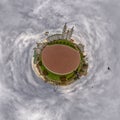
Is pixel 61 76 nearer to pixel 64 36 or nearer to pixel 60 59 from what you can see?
pixel 60 59

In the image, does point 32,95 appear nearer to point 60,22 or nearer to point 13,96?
point 13,96

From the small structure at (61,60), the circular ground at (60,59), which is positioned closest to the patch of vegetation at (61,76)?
the small structure at (61,60)

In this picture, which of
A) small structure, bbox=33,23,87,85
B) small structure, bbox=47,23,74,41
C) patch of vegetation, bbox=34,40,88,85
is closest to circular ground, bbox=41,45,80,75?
small structure, bbox=33,23,87,85

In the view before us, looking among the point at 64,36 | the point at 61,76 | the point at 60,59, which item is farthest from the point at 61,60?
the point at 64,36

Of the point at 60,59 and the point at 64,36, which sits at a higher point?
the point at 64,36

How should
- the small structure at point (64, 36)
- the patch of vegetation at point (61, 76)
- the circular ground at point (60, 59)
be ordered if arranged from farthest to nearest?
the small structure at point (64, 36) < the patch of vegetation at point (61, 76) < the circular ground at point (60, 59)

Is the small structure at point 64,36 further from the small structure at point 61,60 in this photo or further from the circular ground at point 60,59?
the circular ground at point 60,59

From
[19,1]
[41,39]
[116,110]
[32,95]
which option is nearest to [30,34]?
[41,39]

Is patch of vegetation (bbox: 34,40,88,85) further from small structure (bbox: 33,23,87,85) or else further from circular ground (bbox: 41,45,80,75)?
circular ground (bbox: 41,45,80,75)

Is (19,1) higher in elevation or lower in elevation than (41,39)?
higher
